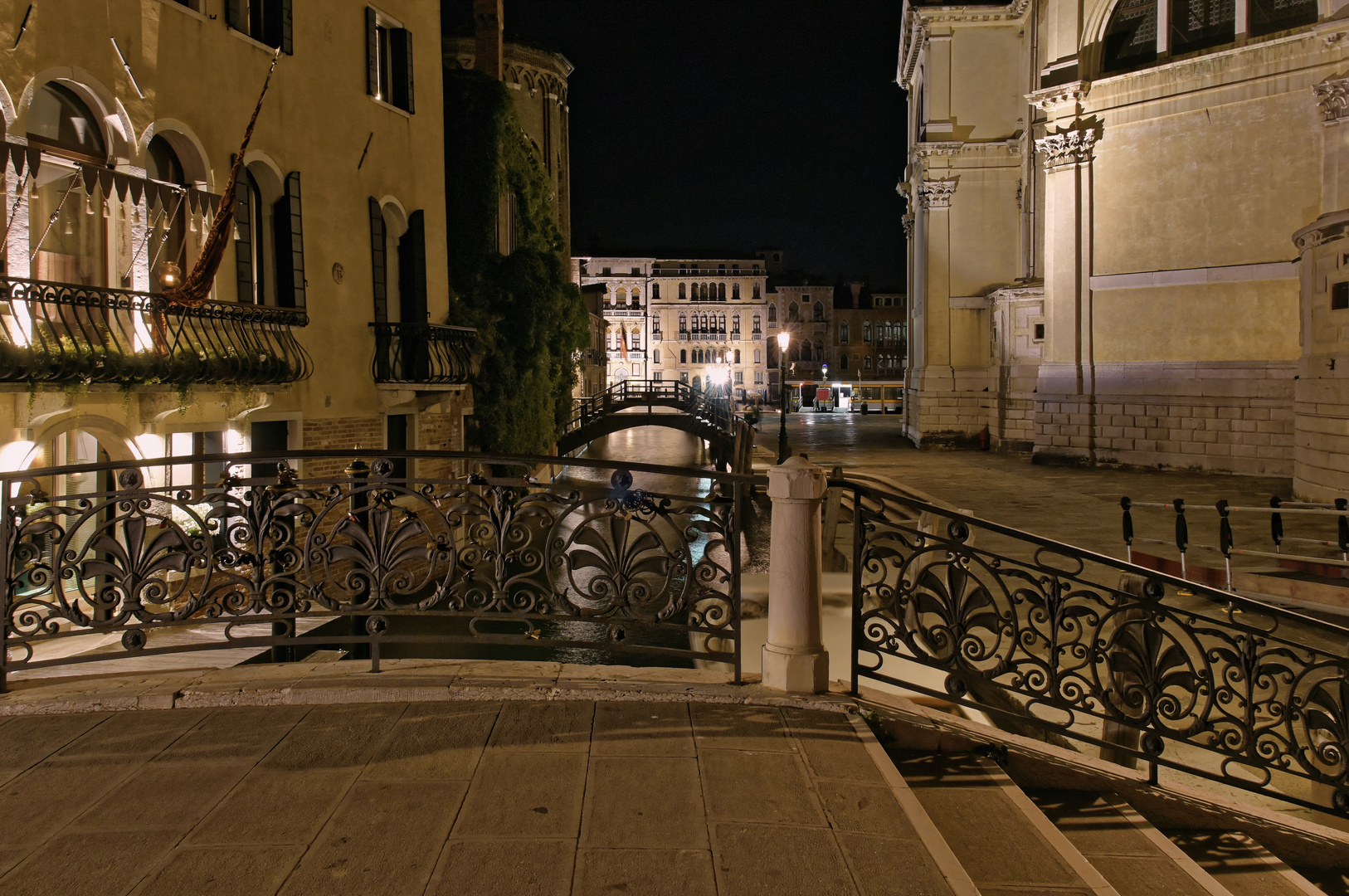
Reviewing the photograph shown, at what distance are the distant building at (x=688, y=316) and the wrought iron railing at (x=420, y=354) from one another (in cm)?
7063

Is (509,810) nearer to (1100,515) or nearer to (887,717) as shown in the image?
(887,717)

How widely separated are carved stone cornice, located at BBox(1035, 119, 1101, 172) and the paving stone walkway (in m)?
23.2

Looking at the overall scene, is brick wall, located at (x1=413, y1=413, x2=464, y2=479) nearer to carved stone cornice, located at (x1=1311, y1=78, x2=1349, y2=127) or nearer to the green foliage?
the green foliage

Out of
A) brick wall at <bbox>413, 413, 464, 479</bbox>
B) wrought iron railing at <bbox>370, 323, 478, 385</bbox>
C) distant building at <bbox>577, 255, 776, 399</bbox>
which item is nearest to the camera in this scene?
wrought iron railing at <bbox>370, 323, 478, 385</bbox>

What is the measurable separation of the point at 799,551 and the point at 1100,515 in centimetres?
1284

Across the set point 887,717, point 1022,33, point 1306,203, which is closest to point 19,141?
point 887,717

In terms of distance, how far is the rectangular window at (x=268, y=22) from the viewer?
11.4 meters

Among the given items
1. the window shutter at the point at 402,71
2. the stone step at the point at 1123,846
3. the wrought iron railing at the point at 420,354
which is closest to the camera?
the stone step at the point at 1123,846

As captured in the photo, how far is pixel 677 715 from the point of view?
13.7 ft

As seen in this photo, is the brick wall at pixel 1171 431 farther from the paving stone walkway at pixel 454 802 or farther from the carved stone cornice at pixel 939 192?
the paving stone walkway at pixel 454 802

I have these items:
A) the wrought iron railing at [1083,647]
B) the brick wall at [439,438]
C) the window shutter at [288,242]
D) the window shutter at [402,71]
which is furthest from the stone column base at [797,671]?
the window shutter at [402,71]

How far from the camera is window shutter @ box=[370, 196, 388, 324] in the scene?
14.3 m

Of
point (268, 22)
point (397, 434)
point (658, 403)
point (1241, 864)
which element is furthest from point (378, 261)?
point (658, 403)

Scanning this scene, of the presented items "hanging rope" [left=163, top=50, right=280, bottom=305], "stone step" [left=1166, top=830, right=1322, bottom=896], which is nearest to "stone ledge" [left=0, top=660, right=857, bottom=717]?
"stone step" [left=1166, top=830, right=1322, bottom=896]
